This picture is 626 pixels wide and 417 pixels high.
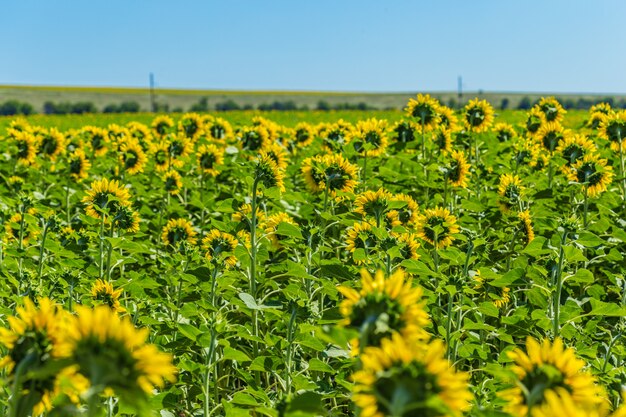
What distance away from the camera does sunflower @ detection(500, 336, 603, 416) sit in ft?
4.07

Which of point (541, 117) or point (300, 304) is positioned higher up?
point (541, 117)

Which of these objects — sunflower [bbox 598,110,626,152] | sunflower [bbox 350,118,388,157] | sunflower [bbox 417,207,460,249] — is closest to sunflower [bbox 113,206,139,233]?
sunflower [bbox 417,207,460,249]

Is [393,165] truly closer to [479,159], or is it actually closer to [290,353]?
[479,159]

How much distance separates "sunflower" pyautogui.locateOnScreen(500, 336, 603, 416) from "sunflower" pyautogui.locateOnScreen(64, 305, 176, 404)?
2.11 ft

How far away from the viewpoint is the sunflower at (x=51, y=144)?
6.62 meters

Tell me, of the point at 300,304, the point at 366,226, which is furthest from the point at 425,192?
the point at 300,304

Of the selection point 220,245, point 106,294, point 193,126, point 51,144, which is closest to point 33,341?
point 106,294

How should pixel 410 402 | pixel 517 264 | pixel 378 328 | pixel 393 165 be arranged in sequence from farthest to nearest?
pixel 393 165, pixel 517 264, pixel 378 328, pixel 410 402

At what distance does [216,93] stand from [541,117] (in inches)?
3334

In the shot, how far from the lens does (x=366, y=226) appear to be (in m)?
3.27

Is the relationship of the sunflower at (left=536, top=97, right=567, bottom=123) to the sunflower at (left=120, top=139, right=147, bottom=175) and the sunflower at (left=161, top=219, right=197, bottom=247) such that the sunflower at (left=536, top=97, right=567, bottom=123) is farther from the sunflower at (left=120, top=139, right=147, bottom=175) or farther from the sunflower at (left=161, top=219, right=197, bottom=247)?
the sunflower at (left=120, top=139, right=147, bottom=175)

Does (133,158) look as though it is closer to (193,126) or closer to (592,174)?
(193,126)

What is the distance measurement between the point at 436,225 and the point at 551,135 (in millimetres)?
2643

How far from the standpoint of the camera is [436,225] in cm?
350
